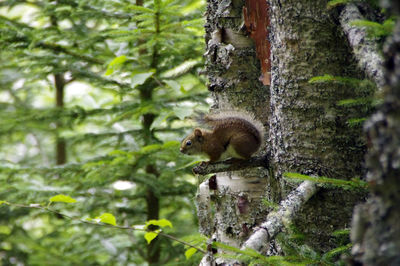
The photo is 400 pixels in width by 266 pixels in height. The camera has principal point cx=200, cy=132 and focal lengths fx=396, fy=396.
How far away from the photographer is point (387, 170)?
63 centimetres

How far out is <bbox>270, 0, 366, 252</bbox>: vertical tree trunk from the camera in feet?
4.08

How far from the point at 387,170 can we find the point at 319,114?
653 millimetres

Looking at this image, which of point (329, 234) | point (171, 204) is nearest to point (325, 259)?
point (329, 234)

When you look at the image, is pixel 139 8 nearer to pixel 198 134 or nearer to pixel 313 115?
pixel 198 134

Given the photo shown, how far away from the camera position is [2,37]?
2.84 metres

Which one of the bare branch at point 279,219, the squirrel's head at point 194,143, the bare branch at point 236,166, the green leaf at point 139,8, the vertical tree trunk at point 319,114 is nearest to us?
the bare branch at point 279,219

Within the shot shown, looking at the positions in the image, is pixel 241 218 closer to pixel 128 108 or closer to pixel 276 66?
pixel 276 66

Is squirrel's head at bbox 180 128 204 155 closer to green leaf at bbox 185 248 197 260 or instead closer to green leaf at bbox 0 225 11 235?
green leaf at bbox 185 248 197 260

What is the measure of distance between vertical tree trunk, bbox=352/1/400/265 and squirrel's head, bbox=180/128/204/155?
1333mm

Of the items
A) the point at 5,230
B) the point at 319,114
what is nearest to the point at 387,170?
the point at 319,114

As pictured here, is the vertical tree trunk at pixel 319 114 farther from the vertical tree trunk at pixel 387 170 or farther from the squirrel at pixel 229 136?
the vertical tree trunk at pixel 387 170

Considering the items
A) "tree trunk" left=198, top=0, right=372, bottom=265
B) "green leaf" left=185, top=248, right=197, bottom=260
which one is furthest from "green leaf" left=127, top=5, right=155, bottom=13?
"green leaf" left=185, top=248, right=197, bottom=260

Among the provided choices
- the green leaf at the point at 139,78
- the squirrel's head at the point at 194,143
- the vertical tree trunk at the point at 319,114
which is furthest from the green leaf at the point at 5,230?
the vertical tree trunk at the point at 319,114

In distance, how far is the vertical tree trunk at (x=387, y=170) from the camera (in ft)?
2.00
